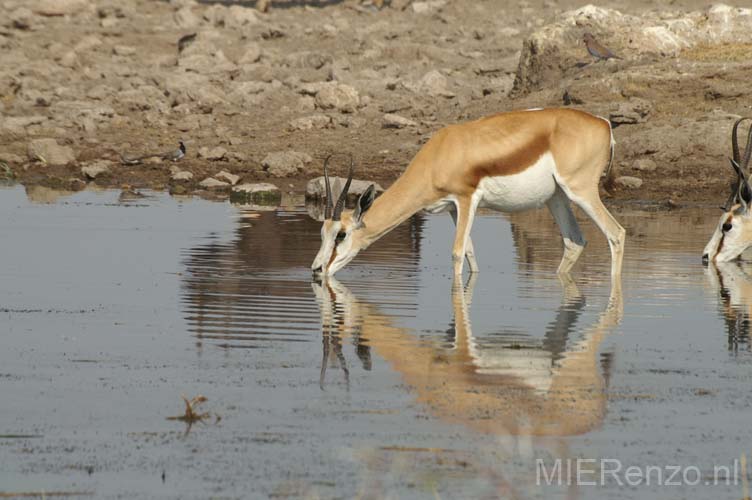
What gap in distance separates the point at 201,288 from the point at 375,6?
1911 centimetres

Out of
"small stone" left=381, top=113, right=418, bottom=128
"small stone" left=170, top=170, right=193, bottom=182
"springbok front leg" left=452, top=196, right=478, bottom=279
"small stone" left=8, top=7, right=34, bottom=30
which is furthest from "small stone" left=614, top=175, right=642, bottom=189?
"small stone" left=8, top=7, right=34, bottom=30

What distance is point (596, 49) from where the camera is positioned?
20.3 m

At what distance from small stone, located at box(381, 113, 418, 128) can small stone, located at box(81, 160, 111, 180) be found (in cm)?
404

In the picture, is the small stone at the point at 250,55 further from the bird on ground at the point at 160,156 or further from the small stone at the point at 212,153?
the small stone at the point at 212,153

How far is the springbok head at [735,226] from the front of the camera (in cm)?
1330

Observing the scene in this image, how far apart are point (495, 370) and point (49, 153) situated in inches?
533

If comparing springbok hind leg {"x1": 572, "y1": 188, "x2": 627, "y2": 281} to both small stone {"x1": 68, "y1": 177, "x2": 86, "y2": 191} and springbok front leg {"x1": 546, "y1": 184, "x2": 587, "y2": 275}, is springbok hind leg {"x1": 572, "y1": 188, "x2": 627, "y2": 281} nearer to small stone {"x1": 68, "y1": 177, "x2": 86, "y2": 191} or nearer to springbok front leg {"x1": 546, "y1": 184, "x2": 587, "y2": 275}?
springbok front leg {"x1": 546, "y1": 184, "x2": 587, "y2": 275}

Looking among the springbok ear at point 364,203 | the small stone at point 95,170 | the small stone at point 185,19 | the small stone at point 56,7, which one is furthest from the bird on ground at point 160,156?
the springbok ear at point 364,203

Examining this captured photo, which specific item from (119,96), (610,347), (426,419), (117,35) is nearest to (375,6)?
(117,35)

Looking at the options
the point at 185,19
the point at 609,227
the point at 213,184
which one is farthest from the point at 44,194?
the point at 185,19

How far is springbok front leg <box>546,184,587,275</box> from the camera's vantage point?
12492mm

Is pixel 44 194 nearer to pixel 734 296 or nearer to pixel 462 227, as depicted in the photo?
pixel 462 227

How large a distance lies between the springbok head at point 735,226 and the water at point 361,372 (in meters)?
0.34

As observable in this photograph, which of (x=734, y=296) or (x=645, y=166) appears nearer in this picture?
(x=734, y=296)
